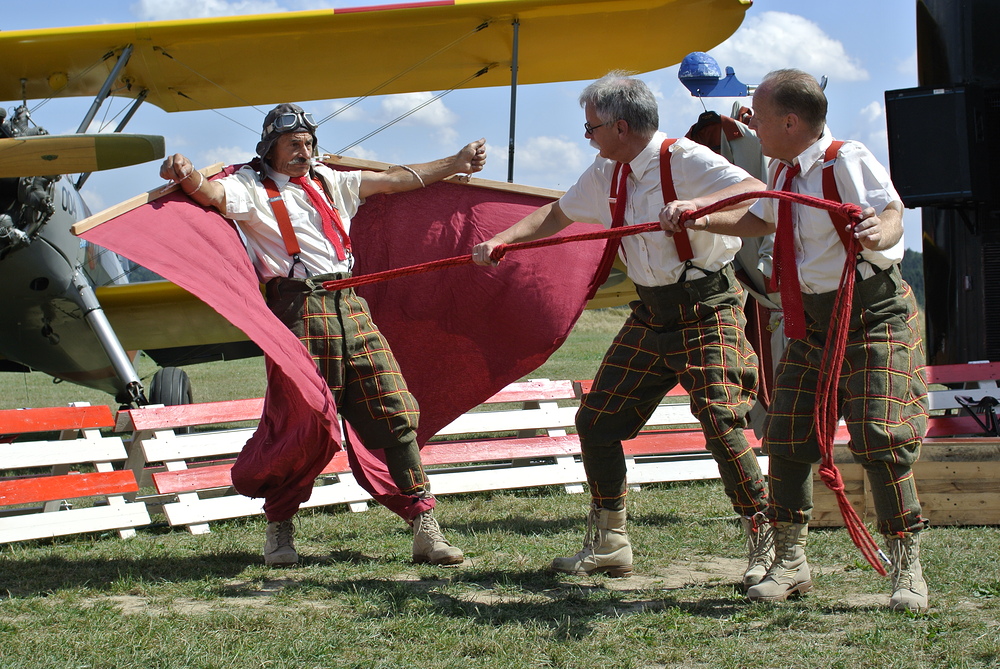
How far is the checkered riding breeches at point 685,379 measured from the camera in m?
3.63

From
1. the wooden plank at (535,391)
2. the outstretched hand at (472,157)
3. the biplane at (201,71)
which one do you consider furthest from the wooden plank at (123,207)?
the biplane at (201,71)

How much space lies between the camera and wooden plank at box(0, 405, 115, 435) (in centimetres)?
543

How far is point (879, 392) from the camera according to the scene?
3213mm

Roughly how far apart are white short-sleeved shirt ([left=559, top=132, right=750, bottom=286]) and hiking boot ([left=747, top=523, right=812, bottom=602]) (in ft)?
3.39

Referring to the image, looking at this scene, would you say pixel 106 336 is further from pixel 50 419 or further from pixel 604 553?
pixel 604 553

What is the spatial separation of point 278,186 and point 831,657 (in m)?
2.92

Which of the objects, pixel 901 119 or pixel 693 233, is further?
pixel 901 119

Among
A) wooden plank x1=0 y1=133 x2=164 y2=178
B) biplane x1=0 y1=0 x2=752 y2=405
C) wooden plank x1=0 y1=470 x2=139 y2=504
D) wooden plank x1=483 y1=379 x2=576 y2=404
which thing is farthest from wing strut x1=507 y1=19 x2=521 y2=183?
wooden plank x1=0 y1=470 x2=139 y2=504

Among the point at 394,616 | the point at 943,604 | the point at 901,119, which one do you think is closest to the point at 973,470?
the point at 943,604

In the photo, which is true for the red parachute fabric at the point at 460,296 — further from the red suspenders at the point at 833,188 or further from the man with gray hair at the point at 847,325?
the red suspenders at the point at 833,188

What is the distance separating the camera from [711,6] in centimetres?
956

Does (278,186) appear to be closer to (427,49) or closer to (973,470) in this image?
(973,470)

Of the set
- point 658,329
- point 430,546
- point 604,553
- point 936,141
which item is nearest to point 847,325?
point 658,329

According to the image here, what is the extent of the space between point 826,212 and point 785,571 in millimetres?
1307
